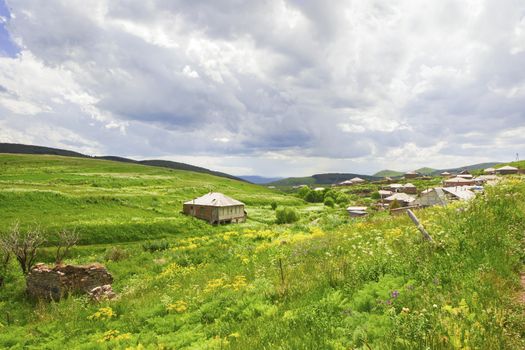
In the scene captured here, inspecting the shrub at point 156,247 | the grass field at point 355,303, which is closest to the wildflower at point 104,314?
the grass field at point 355,303

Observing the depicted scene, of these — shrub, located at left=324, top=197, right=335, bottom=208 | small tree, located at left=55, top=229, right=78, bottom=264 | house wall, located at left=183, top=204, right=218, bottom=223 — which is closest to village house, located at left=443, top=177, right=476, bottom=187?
shrub, located at left=324, top=197, right=335, bottom=208

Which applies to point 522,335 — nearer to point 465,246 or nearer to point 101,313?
point 465,246

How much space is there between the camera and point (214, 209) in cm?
6712

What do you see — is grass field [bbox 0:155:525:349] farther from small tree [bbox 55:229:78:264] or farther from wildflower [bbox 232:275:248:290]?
small tree [bbox 55:229:78:264]

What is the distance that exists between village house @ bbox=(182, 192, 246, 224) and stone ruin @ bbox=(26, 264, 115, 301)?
→ 45.8 meters

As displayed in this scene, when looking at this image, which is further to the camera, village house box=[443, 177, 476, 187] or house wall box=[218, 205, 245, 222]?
village house box=[443, 177, 476, 187]

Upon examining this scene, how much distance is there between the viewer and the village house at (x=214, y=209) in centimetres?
6706

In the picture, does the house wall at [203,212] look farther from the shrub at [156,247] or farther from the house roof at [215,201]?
the shrub at [156,247]

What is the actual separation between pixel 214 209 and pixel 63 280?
155 ft

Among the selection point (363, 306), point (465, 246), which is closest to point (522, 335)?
point (363, 306)

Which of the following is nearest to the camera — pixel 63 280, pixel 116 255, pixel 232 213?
pixel 63 280

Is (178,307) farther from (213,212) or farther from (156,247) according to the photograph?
(213,212)

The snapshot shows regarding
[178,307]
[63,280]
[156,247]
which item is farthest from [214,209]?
[178,307]

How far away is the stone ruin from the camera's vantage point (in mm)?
19891
